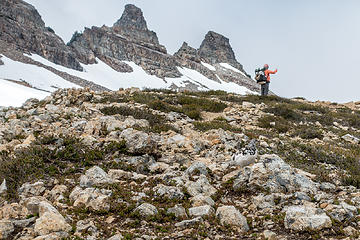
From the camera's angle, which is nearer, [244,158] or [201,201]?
[201,201]

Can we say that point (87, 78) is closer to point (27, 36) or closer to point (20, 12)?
point (27, 36)

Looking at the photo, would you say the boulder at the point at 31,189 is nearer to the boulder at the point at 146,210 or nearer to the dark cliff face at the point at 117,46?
the boulder at the point at 146,210

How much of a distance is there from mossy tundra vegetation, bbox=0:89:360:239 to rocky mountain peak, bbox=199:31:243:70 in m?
131

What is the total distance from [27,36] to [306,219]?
87.0 meters

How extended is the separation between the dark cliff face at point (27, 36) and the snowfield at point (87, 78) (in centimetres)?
378

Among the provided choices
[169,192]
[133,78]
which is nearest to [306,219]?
[169,192]

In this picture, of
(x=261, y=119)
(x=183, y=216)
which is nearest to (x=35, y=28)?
(x=261, y=119)

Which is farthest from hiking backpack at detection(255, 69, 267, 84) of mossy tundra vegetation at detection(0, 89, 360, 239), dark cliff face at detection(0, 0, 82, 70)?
dark cliff face at detection(0, 0, 82, 70)

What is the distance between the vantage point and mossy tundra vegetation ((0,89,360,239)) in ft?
13.6

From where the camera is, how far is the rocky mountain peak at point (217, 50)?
140625 millimetres

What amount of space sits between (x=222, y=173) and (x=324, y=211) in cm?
234

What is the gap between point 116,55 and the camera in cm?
10350

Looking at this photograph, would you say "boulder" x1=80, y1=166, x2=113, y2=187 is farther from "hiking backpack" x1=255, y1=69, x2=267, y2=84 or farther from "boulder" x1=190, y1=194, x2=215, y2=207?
"hiking backpack" x1=255, y1=69, x2=267, y2=84

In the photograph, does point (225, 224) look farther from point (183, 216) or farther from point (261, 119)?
point (261, 119)
